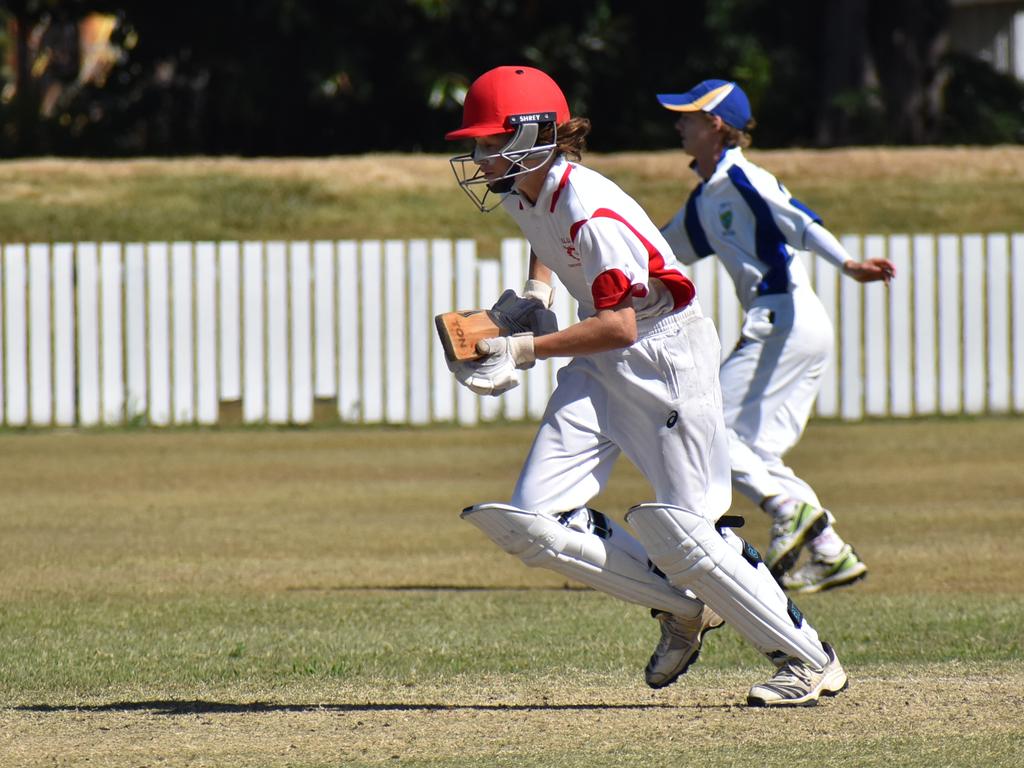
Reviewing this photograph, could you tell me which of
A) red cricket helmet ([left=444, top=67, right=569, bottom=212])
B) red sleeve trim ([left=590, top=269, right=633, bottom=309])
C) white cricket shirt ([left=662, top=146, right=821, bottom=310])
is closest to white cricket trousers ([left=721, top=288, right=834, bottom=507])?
white cricket shirt ([left=662, top=146, right=821, bottom=310])

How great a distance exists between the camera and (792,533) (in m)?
7.49

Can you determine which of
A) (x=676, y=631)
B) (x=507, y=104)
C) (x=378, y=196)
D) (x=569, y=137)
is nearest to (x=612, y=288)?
(x=569, y=137)

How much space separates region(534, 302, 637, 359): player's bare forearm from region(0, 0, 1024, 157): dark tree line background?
59.4ft

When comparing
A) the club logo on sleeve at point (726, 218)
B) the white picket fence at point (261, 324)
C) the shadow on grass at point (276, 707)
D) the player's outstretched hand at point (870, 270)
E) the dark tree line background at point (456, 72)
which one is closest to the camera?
the shadow on grass at point (276, 707)

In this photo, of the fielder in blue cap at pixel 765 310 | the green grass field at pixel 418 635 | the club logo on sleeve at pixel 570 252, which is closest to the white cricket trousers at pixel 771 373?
the fielder in blue cap at pixel 765 310

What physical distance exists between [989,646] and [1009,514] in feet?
12.6

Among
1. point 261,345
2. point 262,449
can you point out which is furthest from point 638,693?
point 261,345

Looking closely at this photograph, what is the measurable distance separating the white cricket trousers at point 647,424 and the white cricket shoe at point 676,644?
346 mm

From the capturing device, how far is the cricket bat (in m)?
4.93

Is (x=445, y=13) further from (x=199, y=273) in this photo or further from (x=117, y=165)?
(x=199, y=273)

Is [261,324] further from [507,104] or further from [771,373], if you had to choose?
[507,104]

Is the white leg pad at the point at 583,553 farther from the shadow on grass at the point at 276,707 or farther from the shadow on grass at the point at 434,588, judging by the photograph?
the shadow on grass at the point at 434,588

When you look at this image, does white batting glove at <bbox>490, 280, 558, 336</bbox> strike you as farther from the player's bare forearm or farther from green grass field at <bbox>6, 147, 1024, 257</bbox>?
green grass field at <bbox>6, 147, 1024, 257</bbox>

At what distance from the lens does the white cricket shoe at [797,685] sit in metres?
5.20
